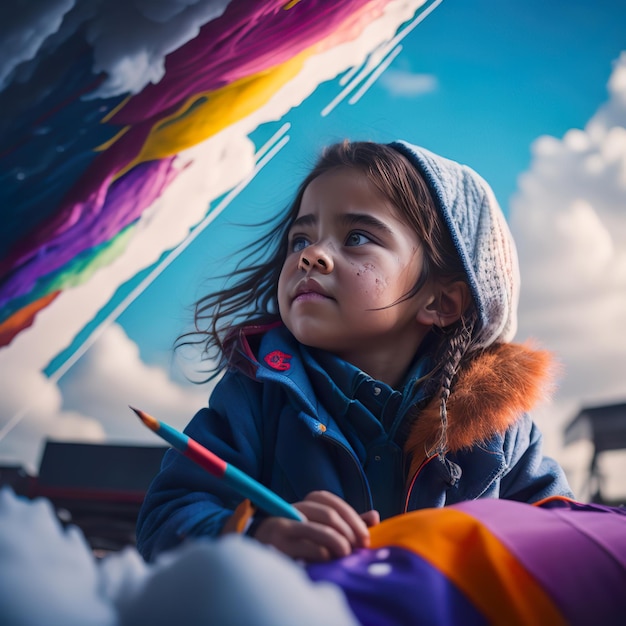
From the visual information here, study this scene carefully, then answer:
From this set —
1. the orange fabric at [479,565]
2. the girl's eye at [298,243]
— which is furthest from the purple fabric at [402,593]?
the girl's eye at [298,243]

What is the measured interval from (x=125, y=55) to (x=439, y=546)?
0.65 m

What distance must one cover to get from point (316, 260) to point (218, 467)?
0.47 m

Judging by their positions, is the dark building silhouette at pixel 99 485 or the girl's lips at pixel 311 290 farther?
the dark building silhouette at pixel 99 485

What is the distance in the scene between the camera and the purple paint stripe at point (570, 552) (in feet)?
1.16

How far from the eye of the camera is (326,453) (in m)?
0.79

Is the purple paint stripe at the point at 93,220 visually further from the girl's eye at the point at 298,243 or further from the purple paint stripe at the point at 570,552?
the purple paint stripe at the point at 570,552

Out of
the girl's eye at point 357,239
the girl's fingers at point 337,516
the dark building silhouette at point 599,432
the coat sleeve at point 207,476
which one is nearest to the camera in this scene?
the girl's fingers at point 337,516

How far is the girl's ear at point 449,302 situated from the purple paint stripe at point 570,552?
1.79 ft

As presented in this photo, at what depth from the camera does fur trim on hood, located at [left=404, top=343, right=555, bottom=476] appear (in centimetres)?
79

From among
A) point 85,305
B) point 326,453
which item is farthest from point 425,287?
point 85,305

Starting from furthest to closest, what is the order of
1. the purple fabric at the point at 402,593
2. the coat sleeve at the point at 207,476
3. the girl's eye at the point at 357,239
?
the girl's eye at the point at 357,239
the coat sleeve at the point at 207,476
the purple fabric at the point at 402,593

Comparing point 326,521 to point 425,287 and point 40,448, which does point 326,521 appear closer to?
point 425,287

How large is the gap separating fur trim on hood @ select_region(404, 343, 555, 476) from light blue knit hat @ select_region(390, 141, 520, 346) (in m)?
0.08

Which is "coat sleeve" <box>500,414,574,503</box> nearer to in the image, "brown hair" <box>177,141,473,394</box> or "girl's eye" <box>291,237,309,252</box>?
"brown hair" <box>177,141,473,394</box>
